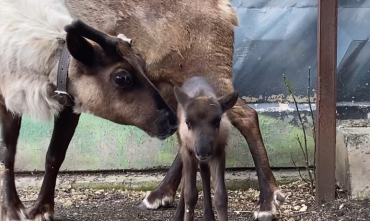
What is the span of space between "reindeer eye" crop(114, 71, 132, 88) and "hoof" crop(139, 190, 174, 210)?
148cm

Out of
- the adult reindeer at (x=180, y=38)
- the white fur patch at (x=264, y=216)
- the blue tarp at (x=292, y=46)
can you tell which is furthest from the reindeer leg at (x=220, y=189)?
the blue tarp at (x=292, y=46)

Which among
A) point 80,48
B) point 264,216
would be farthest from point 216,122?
point 264,216

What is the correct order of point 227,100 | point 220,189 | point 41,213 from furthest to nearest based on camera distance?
point 41,213
point 220,189
point 227,100

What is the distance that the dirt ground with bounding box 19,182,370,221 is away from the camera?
526 centimetres

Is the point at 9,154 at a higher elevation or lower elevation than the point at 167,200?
higher

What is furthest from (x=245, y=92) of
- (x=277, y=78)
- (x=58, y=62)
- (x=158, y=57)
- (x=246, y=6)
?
(x=58, y=62)

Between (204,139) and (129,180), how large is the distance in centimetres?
249

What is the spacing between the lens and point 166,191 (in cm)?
595

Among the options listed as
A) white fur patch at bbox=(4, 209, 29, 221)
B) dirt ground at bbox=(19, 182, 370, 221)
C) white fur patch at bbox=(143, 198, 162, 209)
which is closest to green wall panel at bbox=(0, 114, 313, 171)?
dirt ground at bbox=(19, 182, 370, 221)

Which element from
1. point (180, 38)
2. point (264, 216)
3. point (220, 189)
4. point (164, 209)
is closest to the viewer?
point (220, 189)

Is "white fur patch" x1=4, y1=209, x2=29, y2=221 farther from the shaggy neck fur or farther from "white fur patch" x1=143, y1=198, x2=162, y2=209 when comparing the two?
"white fur patch" x1=143, y1=198, x2=162, y2=209

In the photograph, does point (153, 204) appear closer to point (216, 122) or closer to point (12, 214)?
point (12, 214)

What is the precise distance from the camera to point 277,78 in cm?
654

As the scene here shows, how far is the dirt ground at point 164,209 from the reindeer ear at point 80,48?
1437mm
